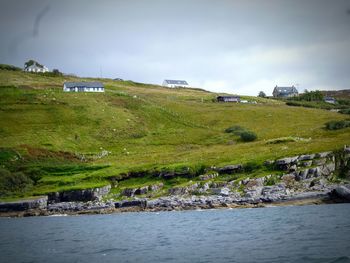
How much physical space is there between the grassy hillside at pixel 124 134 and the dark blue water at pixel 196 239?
34475 millimetres

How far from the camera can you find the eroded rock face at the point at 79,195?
9125cm

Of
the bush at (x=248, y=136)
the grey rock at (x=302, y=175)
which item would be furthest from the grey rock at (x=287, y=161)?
the bush at (x=248, y=136)

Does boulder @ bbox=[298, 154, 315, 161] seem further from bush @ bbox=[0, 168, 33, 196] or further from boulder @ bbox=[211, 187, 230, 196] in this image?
bush @ bbox=[0, 168, 33, 196]

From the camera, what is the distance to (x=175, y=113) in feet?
553

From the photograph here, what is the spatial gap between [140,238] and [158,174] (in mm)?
50127

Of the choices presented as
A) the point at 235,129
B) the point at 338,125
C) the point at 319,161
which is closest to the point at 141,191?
the point at 319,161

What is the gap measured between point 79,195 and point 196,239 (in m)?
52.0

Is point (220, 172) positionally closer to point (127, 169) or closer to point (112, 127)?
point (127, 169)

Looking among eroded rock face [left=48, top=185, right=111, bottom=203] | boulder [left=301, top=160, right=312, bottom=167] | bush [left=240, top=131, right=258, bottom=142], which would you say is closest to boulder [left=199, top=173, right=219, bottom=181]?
boulder [left=301, top=160, right=312, bottom=167]

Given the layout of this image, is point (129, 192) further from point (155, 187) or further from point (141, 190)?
point (155, 187)

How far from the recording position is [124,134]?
14100cm

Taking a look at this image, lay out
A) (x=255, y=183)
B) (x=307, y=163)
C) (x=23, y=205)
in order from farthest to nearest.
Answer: (x=23, y=205) → (x=307, y=163) → (x=255, y=183)

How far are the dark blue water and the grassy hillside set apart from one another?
34475 millimetres

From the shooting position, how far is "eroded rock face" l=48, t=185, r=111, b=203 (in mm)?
91250
